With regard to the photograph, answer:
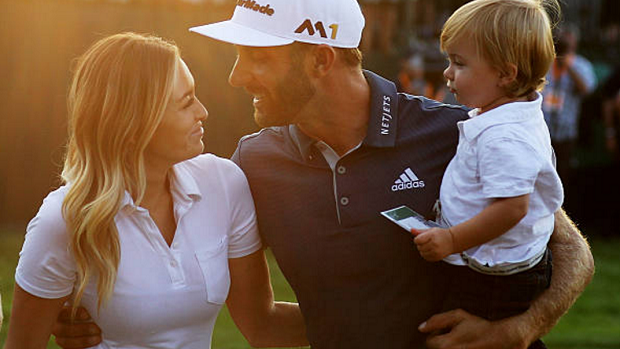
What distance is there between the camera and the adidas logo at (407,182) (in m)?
2.95

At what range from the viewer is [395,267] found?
9.56ft

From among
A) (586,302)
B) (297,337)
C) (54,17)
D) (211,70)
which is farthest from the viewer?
(211,70)

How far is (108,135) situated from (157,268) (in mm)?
437

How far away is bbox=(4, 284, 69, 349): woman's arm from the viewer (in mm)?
2738

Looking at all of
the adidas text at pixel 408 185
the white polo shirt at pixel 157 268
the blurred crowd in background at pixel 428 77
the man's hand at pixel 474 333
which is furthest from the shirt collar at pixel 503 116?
the blurred crowd in background at pixel 428 77

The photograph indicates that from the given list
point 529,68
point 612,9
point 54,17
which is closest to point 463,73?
point 529,68

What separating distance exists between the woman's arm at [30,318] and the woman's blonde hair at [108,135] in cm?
9

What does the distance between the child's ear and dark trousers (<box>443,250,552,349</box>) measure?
1.80ft

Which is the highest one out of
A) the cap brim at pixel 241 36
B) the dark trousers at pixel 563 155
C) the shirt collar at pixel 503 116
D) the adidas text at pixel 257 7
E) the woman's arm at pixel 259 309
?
the adidas text at pixel 257 7

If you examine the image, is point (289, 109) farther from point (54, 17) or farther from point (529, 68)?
point (54, 17)

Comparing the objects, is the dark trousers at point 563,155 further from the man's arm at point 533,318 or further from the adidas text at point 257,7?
the adidas text at point 257,7

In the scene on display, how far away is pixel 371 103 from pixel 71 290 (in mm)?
1156

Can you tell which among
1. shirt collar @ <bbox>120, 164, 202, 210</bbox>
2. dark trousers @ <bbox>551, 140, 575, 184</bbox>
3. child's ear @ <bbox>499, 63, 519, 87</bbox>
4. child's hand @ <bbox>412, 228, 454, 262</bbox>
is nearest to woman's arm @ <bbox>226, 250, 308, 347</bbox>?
shirt collar @ <bbox>120, 164, 202, 210</bbox>

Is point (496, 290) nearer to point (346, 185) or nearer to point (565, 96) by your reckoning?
point (346, 185)
